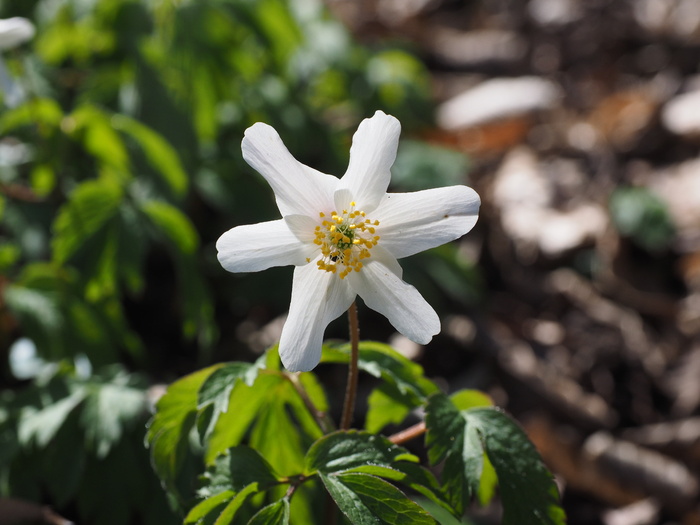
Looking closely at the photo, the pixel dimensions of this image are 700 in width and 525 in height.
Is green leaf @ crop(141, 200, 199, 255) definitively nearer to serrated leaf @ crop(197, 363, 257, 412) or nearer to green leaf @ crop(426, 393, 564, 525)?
serrated leaf @ crop(197, 363, 257, 412)

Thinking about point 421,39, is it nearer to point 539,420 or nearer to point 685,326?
point 685,326

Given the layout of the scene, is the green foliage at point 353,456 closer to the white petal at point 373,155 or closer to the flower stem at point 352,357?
the flower stem at point 352,357

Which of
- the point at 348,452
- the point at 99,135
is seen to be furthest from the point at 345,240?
the point at 99,135

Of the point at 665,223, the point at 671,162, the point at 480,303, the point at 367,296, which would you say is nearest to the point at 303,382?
the point at 367,296

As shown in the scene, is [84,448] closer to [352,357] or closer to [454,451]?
[352,357]

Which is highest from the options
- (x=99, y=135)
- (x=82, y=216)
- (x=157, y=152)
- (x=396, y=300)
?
(x=99, y=135)

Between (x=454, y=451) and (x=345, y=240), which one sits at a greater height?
(x=345, y=240)
